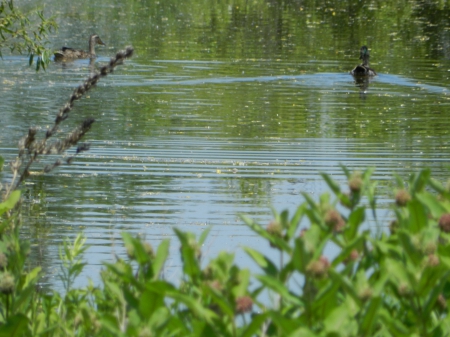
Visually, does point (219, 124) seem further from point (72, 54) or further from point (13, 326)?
point (13, 326)

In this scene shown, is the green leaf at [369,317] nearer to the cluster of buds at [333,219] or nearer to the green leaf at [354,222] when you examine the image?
the cluster of buds at [333,219]

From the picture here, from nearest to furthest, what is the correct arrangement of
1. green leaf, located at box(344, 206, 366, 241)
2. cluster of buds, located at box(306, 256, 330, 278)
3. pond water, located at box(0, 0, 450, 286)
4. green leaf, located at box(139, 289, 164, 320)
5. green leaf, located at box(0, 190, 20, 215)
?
cluster of buds, located at box(306, 256, 330, 278) < green leaf, located at box(139, 289, 164, 320) < green leaf, located at box(344, 206, 366, 241) < green leaf, located at box(0, 190, 20, 215) < pond water, located at box(0, 0, 450, 286)

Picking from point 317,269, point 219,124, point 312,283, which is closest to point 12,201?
point 312,283

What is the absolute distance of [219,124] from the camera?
50.3 feet

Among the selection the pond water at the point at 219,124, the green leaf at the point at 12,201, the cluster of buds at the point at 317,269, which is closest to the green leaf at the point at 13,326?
the green leaf at the point at 12,201

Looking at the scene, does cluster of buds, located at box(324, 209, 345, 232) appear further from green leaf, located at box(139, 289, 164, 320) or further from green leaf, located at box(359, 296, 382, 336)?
green leaf, located at box(139, 289, 164, 320)

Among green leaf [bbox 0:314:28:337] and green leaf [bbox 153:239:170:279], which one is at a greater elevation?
green leaf [bbox 153:239:170:279]

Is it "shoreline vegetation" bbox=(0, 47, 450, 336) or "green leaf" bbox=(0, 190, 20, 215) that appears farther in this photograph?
"green leaf" bbox=(0, 190, 20, 215)

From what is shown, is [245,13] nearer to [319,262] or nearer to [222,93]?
[222,93]

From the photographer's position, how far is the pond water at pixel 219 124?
956 cm

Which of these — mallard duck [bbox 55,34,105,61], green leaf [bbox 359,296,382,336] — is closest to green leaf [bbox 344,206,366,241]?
green leaf [bbox 359,296,382,336]

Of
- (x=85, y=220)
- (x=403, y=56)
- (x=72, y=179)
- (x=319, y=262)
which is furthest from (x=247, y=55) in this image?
(x=319, y=262)

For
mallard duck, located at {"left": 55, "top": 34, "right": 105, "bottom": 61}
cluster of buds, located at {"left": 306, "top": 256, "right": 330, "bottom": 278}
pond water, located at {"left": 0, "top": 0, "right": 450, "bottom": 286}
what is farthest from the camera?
mallard duck, located at {"left": 55, "top": 34, "right": 105, "bottom": 61}

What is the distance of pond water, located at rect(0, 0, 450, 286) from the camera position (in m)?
9.56
